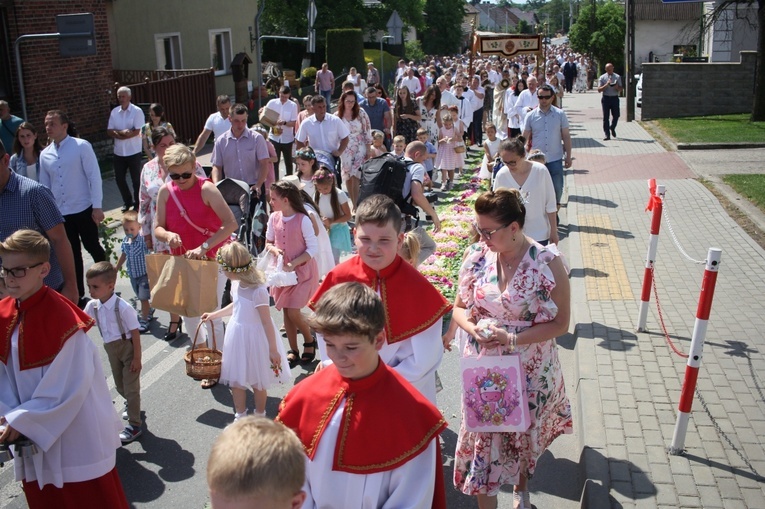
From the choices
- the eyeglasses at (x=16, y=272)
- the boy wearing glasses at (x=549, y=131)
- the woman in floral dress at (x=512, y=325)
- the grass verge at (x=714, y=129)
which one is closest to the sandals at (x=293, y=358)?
the woman in floral dress at (x=512, y=325)

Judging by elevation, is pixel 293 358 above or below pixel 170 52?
below

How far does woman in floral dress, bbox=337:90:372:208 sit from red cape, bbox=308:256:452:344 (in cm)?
913

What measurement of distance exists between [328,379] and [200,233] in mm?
4408

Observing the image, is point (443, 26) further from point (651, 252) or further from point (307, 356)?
point (307, 356)

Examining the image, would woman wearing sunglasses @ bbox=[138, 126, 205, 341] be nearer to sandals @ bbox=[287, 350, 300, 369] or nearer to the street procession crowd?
the street procession crowd

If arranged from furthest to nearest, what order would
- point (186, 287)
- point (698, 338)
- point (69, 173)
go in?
point (69, 173) → point (186, 287) → point (698, 338)

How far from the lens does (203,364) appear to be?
259 inches

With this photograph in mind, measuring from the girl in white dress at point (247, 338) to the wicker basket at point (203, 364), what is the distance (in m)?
0.24

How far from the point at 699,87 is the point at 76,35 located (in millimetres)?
20150

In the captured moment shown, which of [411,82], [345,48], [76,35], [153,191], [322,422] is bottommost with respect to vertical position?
[322,422]

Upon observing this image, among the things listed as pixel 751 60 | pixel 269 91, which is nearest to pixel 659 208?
pixel 751 60

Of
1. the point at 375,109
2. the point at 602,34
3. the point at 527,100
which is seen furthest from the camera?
the point at 602,34

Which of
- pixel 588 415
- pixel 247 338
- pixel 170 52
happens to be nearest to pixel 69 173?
pixel 247 338

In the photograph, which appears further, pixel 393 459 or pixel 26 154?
pixel 26 154
